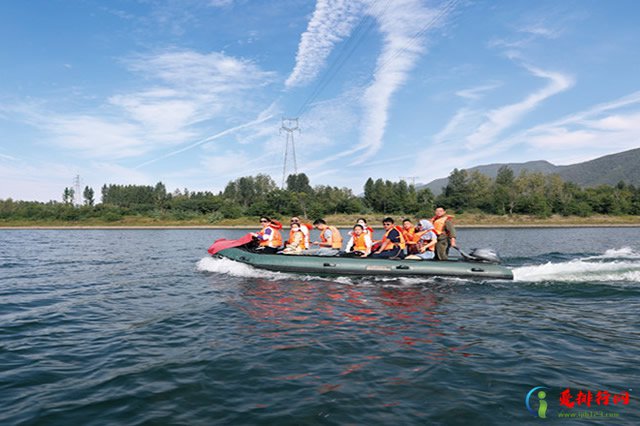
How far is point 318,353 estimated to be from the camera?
6.83 metres

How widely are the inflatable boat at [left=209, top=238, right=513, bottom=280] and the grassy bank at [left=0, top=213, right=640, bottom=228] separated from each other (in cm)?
5987

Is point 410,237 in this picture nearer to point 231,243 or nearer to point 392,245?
point 392,245

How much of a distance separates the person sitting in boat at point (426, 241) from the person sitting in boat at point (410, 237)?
0.55 ft

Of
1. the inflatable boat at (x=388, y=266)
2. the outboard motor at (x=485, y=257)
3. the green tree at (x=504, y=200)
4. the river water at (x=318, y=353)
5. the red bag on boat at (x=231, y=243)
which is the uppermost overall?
the green tree at (x=504, y=200)

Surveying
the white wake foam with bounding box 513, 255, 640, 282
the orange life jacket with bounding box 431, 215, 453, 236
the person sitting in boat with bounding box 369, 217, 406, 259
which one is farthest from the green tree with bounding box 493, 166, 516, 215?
the person sitting in boat with bounding box 369, 217, 406, 259

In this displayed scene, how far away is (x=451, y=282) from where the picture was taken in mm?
13578

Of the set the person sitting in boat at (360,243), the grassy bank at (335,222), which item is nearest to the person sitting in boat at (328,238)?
the person sitting in boat at (360,243)

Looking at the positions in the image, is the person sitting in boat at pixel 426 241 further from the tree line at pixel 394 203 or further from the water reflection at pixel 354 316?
the tree line at pixel 394 203

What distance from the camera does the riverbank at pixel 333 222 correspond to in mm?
74812

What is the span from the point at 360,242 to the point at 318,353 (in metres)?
8.80

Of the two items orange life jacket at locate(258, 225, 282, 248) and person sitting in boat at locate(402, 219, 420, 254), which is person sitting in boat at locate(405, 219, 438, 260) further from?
orange life jacket at locate(258, 225, 282, 248)

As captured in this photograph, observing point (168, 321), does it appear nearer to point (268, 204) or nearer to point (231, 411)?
point (231, 411)

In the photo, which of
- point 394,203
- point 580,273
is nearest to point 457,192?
point 394,203

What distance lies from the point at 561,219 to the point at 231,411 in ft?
296
